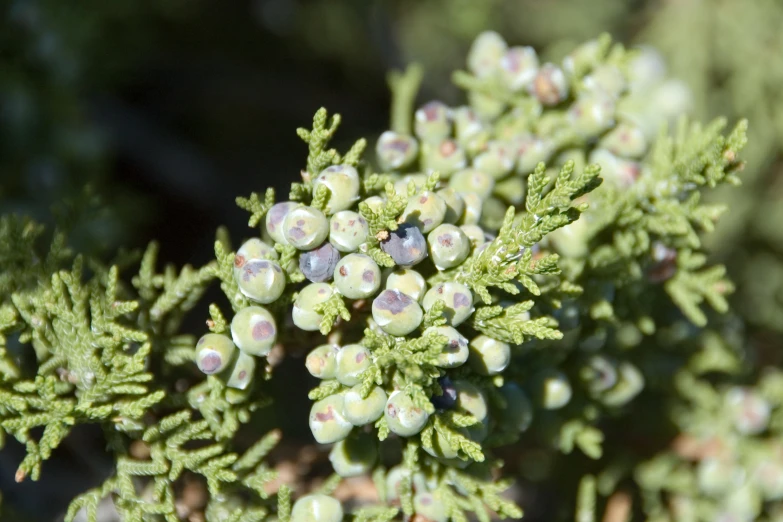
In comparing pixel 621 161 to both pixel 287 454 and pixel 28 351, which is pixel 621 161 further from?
pixel 28 351

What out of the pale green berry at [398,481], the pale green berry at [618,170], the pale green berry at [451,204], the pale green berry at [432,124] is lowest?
the pale green berry at [398,481]

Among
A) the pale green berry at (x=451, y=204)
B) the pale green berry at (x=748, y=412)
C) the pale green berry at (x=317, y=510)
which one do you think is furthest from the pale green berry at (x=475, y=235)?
the pale green berry at (x=748, y=412)

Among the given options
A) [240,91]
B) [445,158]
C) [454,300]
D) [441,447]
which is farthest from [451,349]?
[240,91]

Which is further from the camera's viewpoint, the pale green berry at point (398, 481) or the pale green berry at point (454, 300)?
the pale green berry at point (398, 481)

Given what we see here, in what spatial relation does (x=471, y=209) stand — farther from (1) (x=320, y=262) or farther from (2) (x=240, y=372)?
(2) (x=240, y=372)

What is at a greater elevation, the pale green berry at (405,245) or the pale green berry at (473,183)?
the pale green berry at (473,183)

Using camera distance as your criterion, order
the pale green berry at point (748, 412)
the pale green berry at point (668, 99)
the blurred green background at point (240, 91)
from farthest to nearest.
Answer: the blurred green background at point (240, 91) → the pale green berry at point (748, 412) → the pale green berry at point (668, 99)

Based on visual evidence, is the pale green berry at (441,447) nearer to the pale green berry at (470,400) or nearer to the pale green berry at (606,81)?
the pale green berry at (470,400)
